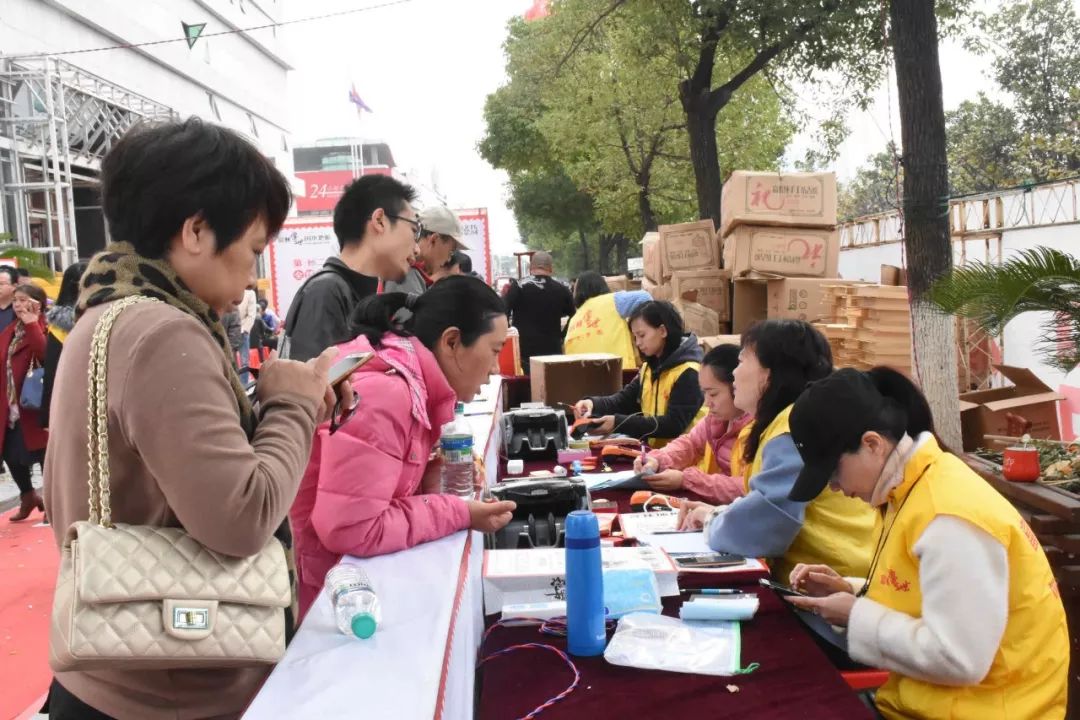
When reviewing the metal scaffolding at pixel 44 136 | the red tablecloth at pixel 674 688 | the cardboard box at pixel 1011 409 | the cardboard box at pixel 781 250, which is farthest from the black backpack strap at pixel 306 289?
the metal scaffolding at pixel 44 136

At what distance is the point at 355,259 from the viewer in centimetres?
369

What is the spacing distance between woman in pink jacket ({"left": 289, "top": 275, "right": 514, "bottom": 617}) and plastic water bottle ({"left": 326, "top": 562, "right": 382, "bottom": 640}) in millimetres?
287

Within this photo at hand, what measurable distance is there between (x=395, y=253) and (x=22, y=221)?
13.1 meters

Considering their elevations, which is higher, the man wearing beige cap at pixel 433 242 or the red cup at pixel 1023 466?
the man wearing beige cap at pixel 433 242

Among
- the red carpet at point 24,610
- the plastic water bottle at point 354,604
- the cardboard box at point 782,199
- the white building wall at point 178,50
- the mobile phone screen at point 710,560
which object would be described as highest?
the white building wall at point 178,50

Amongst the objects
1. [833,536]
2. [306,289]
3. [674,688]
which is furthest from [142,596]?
[306,289]

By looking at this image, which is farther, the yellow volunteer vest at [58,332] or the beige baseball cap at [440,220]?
the yellow volunteer vest at [58,332]

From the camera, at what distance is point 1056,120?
1070 inches

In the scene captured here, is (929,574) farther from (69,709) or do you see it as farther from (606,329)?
(606,329)

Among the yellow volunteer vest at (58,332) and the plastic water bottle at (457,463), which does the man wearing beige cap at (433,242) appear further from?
the plastic water bottle at (457,463)

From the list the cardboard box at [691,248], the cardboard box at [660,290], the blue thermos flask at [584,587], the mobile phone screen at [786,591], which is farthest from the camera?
the cardboard box at [660,290]

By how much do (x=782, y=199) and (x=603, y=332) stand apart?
2883 mm

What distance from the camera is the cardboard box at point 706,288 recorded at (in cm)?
946

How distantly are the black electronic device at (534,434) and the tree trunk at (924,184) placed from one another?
9.10 ft
